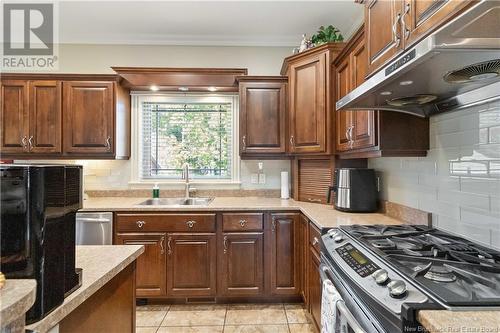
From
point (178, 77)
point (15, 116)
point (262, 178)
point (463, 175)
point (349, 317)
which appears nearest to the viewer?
point (349, 317)

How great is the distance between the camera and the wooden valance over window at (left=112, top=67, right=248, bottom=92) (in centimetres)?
295

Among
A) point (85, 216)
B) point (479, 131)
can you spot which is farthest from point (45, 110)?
point (479, 131)

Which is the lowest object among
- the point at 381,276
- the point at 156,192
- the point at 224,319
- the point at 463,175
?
the point at 224,319

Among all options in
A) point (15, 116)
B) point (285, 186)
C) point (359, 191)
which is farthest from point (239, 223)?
point (15, 116)

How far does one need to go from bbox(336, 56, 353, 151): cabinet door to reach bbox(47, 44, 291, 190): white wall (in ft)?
3.22

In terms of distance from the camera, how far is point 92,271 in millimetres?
1032

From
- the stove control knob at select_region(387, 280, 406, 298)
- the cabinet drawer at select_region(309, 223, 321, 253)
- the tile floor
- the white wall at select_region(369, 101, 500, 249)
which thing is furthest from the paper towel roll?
the stove control knob at select_region(387, 280, 406, 298)

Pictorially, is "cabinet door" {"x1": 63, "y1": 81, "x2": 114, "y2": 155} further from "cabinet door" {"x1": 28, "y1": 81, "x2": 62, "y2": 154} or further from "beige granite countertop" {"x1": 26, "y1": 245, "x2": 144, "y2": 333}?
"beige granite countertop" {"x1": 26, "y1": 245, "x2": 144, "y2": 333}

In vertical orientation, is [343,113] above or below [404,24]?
below

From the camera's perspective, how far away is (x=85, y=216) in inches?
100

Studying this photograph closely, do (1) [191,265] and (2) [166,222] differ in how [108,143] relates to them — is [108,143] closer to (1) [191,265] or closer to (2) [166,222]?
(2) [166,222]

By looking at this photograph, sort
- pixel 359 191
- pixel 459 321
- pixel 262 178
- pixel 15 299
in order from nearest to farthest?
1. pixel 15 299
2. pixel 459 321
3. pixel 359 191
4. pixel 262 178

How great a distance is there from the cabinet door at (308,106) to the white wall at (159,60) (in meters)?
0.58

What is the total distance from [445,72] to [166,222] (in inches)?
90.9
